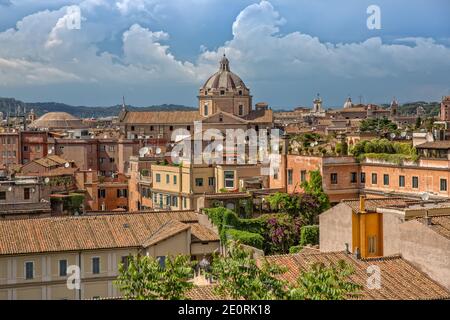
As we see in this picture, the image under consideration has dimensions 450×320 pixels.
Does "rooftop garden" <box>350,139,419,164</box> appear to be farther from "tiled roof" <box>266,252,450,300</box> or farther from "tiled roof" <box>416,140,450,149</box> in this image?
"tiled roof" <box>266,252,450,300</box>

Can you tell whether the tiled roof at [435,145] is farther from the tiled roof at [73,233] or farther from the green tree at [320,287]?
the green tree at [320,287]

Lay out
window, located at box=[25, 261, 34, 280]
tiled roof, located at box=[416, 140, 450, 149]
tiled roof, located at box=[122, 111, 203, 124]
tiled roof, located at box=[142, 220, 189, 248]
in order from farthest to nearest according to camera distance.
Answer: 1. tiled roof, located at box=[122, 111, 203, 124]
2. tiled roof, located at box=[416, 140, 450, 149]
3. tiled roof, located at box=[142, 220, 189, 248]
4. window, located at box=[25, 261, 34, 280]

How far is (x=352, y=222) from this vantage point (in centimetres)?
2092

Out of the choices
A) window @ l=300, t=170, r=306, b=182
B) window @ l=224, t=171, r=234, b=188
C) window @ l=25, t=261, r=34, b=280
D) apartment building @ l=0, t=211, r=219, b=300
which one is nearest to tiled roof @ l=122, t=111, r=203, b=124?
window @ l=224, t=171, r=234, b=188

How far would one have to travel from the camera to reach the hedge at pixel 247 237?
25.9m

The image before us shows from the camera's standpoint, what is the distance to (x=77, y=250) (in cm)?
2202

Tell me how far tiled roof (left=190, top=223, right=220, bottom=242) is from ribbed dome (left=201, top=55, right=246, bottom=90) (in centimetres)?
5051

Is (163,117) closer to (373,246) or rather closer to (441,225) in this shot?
(373,246)

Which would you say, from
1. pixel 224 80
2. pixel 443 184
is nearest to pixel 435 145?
pixel 443 184

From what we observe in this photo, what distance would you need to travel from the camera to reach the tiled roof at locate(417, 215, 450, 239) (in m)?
17.7

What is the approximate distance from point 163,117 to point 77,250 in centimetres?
5582
